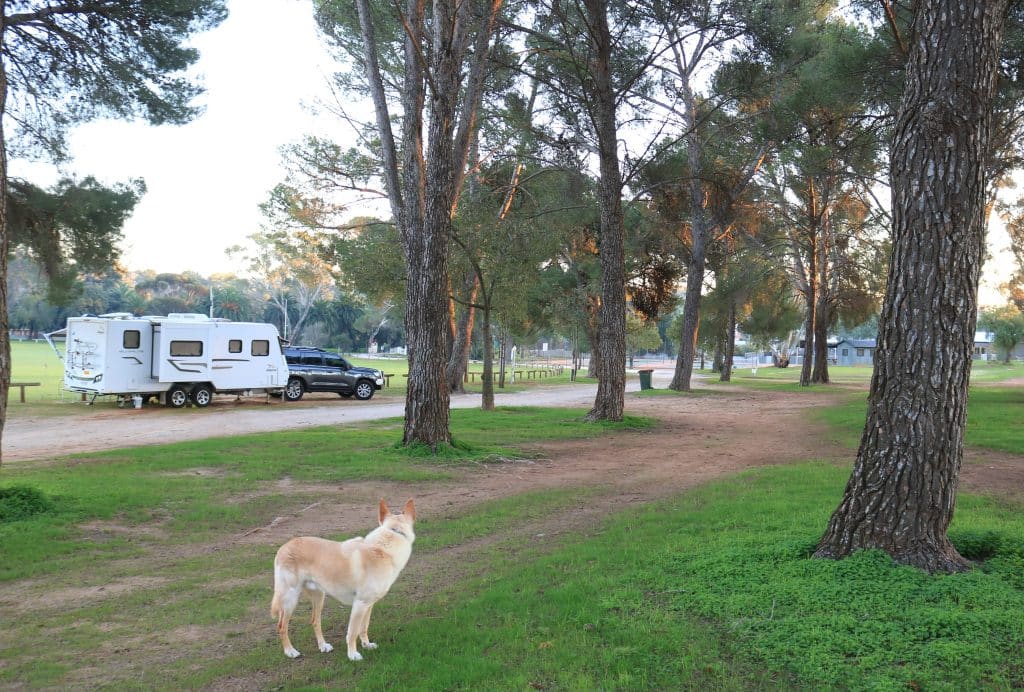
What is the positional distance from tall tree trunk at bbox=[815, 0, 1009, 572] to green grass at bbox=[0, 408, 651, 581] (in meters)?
5.61

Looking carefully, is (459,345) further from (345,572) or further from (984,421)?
(345,572)

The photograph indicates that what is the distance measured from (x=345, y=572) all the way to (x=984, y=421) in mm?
16003

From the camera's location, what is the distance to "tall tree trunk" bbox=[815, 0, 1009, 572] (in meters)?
4.61

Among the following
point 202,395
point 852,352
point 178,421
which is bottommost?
point 178,421

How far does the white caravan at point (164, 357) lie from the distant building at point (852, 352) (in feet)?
269

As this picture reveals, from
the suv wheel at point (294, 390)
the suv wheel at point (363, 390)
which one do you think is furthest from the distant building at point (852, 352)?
the suv wheel at point (294, 390)

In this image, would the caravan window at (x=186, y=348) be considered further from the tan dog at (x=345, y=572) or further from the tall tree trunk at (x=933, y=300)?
the tall tree trunk at (x=933, y=300)

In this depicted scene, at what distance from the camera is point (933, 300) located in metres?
4.62

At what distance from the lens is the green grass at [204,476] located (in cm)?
625

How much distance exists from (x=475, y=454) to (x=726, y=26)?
11587mm

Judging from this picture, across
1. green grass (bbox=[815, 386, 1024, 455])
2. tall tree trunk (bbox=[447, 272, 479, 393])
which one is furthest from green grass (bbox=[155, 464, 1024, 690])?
tall tree trunk (bbox=[447, 272, 479, 393])

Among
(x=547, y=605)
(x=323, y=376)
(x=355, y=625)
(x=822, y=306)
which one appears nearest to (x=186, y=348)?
(x=323, y=376)

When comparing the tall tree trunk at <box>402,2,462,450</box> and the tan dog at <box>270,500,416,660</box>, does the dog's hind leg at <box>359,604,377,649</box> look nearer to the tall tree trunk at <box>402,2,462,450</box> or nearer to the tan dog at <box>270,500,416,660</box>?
the tan dog at <box>270,500,416,660</box>

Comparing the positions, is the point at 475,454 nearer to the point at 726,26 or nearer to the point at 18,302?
the point at 726,26
